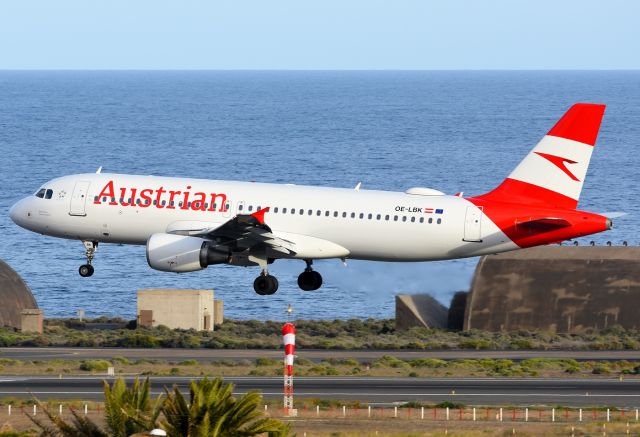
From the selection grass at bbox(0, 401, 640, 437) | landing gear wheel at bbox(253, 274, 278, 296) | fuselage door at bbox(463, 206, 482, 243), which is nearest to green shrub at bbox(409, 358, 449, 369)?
fuselage door at bbox(463, 206, 482, 243)

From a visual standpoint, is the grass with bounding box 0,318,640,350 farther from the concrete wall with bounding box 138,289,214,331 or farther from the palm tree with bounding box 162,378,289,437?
the palm tree with bounding box 162,378,289,437

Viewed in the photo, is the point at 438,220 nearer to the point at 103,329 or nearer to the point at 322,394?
the point at 322,394

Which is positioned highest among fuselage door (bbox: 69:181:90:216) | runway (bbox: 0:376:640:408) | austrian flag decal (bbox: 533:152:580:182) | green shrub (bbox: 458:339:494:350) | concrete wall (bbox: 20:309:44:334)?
austrian flag decal (bbox: 533:152:580:182)

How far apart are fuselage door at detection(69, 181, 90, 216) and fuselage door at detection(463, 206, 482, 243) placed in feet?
62.7

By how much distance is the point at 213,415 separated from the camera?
129 ft

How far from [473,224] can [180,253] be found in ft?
46.7

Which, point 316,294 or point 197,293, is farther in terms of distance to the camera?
point 316,294

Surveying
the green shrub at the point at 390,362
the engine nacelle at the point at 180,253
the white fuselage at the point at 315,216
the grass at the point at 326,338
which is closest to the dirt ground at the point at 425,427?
the engine nacelle at the point at 180,253

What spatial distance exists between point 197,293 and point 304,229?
24.0 m

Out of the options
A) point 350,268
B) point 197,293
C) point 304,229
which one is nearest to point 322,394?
point 304,229

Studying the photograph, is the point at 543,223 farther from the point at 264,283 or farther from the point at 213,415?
the point at 213,415

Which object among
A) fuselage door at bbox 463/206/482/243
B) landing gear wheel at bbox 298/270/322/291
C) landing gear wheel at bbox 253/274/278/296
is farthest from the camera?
landing gear wheel at bbox 298/270/322/291

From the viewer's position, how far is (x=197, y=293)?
93.1 m

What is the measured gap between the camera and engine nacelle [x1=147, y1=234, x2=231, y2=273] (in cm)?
6969
